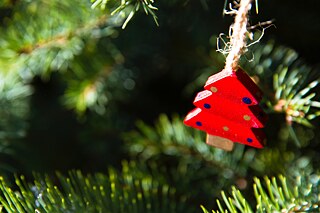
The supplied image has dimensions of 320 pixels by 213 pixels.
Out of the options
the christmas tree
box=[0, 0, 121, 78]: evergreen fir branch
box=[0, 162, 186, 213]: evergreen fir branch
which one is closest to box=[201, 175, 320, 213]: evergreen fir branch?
the christmas tree

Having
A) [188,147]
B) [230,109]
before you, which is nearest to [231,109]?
[230,109]

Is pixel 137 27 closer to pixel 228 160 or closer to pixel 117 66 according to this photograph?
pixel 117 66

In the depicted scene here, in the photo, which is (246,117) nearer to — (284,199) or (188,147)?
(284,199)

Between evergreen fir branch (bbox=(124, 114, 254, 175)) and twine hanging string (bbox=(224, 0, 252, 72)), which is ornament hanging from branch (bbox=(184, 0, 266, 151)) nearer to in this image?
twine hanging string (bbox=(224, 0, 252, 72))

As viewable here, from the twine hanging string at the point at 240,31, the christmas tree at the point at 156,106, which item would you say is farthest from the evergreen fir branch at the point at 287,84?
the twine hanging string at the point at 240,31

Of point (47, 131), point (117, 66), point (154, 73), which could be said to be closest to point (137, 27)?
point (117, 66)

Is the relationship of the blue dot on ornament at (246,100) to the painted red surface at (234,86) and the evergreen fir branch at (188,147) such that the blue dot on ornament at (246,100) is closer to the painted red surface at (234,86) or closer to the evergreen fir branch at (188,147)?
the painted red surface at (234,86)

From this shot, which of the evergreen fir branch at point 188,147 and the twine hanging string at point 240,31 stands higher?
the twine hanging string at point 240,31
